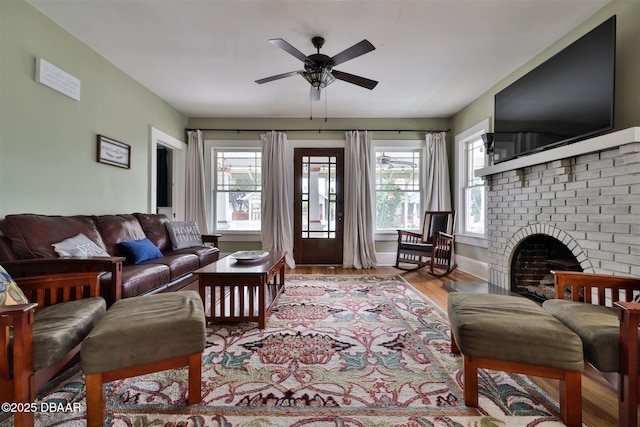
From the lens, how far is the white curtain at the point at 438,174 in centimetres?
468

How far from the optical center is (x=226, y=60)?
9.89 feet

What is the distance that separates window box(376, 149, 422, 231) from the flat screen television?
1989mm

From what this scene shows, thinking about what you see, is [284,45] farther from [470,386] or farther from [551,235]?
[551,235]

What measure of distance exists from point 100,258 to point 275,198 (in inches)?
117

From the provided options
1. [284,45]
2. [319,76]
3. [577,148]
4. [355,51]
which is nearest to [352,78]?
[319,76]

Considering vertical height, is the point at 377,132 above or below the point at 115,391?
above

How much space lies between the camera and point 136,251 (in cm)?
267

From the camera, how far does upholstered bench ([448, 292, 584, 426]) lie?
1.21 m

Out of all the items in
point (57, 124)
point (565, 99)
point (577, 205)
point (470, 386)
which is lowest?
point (470, 386)

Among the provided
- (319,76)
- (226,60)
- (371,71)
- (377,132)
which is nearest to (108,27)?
(226,60)

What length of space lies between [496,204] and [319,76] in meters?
2.33

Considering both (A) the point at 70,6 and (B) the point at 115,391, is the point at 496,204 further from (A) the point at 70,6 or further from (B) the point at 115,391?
Result: (A) the point at 70,6

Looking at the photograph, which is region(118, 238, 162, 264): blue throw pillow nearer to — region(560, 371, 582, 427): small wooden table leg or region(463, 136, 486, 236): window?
region(560, 371, 582, 427): small wooden table leg

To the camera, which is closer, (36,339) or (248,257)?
(36,339)
